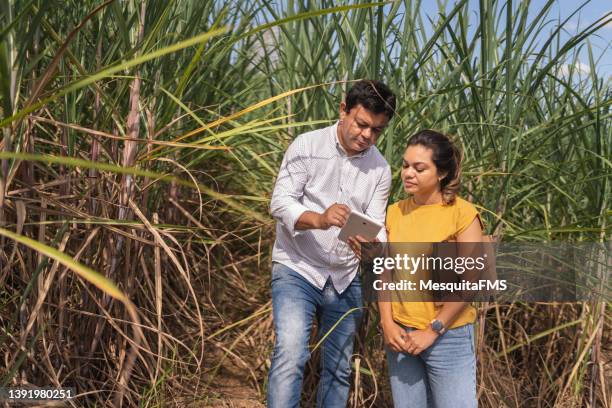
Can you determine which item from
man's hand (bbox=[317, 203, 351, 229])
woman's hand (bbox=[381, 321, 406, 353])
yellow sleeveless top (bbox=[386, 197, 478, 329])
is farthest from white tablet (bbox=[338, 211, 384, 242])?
woman's hand (bbox=[381, 321, 406, 353])

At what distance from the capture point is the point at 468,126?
266 cm

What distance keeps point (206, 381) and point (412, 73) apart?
1.34 meters

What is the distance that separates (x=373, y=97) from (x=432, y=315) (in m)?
0.64

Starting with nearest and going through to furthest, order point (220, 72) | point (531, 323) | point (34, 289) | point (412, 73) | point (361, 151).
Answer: point (34, 289)
point (361, 151)
point (412, 73)
point (531, 323)
point (220, 72)

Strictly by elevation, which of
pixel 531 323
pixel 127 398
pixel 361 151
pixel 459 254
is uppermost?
pixel 361 151

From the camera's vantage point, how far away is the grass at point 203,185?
1933mm

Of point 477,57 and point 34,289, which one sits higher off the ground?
point 477,57

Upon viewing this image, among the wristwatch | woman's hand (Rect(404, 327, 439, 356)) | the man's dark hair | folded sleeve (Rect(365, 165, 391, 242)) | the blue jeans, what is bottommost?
A: the blue jeans

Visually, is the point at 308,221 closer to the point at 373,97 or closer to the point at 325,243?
the point at 325,243

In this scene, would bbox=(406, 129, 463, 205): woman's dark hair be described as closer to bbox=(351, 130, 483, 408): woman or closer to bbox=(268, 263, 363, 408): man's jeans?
bbox=(351, 130, 483, 408): woman

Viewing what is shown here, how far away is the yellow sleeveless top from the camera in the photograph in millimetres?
1986

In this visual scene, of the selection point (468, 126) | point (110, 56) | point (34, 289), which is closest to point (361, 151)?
point (468, 126)

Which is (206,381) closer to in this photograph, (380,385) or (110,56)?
(380,385)

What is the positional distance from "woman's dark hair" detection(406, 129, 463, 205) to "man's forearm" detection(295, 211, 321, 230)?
340mm
